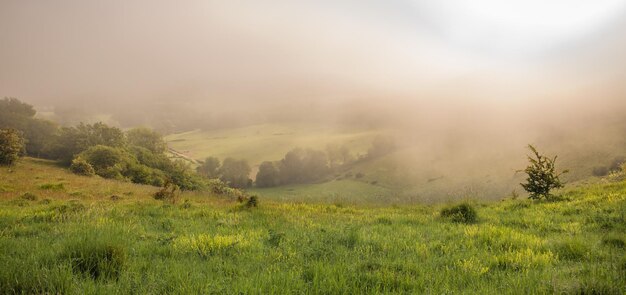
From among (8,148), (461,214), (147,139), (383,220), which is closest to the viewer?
(461,214)

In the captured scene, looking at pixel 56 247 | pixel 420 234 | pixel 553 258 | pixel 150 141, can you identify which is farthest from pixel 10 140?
pixel 150 141

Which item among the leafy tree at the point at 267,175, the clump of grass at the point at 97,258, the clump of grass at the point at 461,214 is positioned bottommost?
the leafy tree at the point at 267,175

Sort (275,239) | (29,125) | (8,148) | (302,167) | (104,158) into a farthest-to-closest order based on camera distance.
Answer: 1. (302,167)
2. (29,125)
3. (104,158)
4. (8,148)
5. (275,239)

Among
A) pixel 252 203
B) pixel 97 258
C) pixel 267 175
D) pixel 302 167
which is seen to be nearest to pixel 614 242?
pixel 97 258

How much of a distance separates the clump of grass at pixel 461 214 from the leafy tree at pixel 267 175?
447ft

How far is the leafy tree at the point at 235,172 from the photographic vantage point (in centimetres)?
15150

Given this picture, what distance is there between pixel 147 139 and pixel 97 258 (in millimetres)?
133715

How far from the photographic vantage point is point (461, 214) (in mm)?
13594

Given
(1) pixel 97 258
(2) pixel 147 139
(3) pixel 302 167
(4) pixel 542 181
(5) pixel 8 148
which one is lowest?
(3) pixel 302 167

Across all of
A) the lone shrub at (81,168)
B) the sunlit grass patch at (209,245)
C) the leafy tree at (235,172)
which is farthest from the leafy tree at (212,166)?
the sunlit grass patch at (209,245)

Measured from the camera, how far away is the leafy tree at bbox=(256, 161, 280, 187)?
14975 cm

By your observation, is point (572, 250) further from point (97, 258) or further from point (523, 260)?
point (97, 258)

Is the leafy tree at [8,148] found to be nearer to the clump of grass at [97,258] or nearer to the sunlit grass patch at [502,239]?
the clump of grass at [97,258]

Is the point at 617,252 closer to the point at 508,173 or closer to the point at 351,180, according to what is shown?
the point at 508,173
